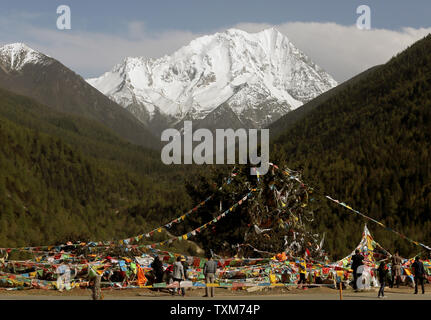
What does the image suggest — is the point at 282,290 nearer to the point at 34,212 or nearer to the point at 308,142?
the point at 34,212

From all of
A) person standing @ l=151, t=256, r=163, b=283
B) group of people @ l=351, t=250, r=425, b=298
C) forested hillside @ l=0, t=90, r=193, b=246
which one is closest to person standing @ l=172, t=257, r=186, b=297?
person standing @ l=151, t=256, r=163, b=283

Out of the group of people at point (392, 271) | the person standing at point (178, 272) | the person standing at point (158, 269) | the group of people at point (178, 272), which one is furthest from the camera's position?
the person standing at point (158, 269)

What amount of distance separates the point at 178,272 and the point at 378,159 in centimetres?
10459

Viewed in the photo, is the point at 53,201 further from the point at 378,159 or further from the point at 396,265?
the point at 396,265

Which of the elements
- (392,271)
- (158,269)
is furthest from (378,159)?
(158,269)

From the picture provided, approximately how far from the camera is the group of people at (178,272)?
2692 centimetres

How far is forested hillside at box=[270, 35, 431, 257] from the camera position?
3296 inches

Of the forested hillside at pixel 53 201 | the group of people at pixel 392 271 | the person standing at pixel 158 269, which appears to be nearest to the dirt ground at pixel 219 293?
the group of people at pixel 392 271

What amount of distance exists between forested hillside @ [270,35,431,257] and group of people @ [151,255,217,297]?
21149 millimetres

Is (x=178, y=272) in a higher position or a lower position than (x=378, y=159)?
lower

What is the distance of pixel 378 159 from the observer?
12431 cm

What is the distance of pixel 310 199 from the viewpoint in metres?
45.4

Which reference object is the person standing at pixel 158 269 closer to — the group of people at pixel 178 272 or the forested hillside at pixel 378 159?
the group of people at pixel 178 272

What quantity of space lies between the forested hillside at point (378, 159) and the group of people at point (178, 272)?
2115 cm
